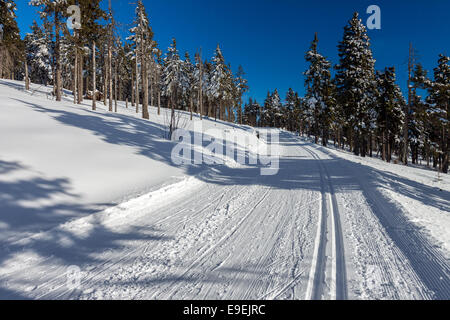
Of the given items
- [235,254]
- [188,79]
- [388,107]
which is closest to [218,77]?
[188,79]

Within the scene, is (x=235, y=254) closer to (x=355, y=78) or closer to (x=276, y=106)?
(x=355, y=78)

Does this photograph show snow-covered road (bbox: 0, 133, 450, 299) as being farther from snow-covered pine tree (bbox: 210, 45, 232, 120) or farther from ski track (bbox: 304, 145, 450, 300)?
snow-covered pine tree (bbox: 210, 45, 232, 120)

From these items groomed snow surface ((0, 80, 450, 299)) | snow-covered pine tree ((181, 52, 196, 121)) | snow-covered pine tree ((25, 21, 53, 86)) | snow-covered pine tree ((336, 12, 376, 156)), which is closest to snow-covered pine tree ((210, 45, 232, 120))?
snow-covered pine tree ((181, 52, 196, 121))

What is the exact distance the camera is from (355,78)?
2136 cm

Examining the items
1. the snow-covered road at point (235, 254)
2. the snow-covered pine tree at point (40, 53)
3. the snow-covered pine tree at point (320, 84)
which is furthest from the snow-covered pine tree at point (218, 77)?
the snow-covered road at point (235, 254)

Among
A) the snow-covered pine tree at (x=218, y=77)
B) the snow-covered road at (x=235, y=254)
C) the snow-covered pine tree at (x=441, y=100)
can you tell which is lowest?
the snow-covered road at (x=235, y=254)

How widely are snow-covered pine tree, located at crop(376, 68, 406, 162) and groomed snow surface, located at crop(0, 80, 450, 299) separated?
2493cm

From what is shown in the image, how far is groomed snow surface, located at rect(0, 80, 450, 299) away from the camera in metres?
2.64

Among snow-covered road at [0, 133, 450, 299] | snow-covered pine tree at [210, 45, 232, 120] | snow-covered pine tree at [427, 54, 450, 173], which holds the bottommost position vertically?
snow-covered road at [0, 133, 450, 299]

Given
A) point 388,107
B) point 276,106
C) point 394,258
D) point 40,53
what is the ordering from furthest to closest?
point 276,106
point 40,53
point 388,107
point 394,258

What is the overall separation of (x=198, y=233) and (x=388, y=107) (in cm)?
3265

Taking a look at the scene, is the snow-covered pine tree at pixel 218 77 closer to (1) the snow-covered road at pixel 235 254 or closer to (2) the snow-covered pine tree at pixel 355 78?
(2) the snow-covered pine tree at pixel 355 78

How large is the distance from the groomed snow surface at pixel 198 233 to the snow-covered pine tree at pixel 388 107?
24929 millimetres

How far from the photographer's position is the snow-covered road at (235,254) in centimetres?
257
